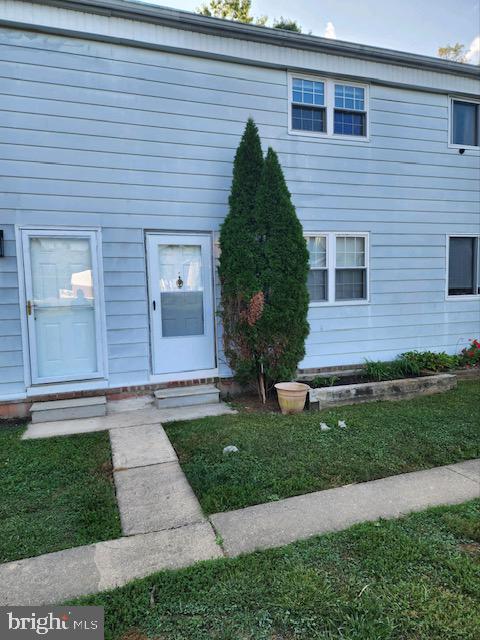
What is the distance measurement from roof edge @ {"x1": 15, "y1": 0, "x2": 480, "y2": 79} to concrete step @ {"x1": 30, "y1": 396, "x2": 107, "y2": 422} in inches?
182

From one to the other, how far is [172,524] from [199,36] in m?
5.72

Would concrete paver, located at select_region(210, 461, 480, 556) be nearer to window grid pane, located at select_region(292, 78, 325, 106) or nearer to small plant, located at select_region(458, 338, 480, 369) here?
small plant, located at select_region(458, 338, 480, 369)

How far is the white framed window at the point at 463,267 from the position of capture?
736cm

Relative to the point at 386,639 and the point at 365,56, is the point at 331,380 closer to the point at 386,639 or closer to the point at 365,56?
the point at 386,639

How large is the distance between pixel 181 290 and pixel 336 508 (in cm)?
362

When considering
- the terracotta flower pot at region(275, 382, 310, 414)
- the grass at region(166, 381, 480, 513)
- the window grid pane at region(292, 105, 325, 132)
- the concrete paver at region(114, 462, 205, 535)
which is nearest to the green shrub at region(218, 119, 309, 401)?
the terracotta flower pot at region(275, 382, 310, 414)

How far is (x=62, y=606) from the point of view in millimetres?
1916

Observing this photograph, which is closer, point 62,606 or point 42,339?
point 62,606

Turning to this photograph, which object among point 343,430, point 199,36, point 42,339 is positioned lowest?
point 343,430

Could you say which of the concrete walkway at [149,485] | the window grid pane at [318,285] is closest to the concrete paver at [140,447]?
the concrete walkway at [149,485]

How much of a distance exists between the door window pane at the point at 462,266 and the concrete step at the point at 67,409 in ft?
20.3

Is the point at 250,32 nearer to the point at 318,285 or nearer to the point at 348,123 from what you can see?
the point at 348,123

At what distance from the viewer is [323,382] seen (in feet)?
19.5

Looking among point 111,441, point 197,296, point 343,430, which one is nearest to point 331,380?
point 343,430
